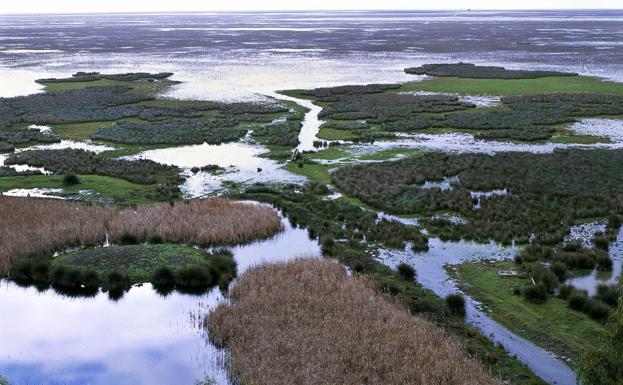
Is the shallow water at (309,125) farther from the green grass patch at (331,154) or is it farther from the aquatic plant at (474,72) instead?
the aquatic plant at (474,72)

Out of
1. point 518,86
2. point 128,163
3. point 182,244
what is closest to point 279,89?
point 518,86

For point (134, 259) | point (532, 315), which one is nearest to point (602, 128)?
point (532, 315)

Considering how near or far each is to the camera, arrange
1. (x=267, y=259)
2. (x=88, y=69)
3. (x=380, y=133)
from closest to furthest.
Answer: (x=267, y=259) < (x=380, y=133) < (x=88, y=69)

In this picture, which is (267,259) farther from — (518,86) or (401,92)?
(518,86)

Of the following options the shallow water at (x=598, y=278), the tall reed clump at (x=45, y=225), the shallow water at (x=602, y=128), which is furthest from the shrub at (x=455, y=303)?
the shallow water at (x=602, y=128)

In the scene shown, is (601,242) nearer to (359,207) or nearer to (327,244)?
(327,244)
